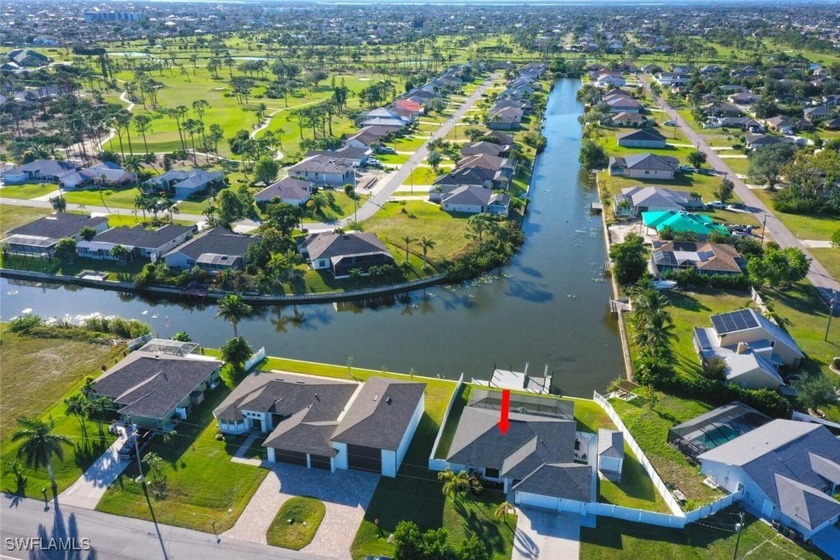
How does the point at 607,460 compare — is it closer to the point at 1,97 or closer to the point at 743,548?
the point at 743,548

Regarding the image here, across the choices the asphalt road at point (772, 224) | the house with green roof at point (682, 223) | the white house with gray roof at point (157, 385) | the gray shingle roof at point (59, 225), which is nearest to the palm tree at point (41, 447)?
the white house with gray roof at point (157, 385)

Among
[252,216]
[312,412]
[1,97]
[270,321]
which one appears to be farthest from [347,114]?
[312,412]

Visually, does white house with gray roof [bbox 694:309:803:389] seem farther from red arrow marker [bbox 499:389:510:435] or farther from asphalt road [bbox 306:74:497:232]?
asphalt road [bbox 306:74:497:232]

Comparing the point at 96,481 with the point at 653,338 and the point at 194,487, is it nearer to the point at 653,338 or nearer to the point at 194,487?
the point at 194,487

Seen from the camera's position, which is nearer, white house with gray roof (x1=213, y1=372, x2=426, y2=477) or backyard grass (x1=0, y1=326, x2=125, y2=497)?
white house with gray roof (x1=213, y1=372, x2=426, y2=477)

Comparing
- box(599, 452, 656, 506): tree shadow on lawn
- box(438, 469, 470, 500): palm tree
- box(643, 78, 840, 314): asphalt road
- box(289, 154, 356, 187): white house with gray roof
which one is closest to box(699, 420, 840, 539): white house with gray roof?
box(599, 452, 656, 506): tree shadow on lawn

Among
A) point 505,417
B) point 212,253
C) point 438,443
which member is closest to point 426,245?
point 212,253
